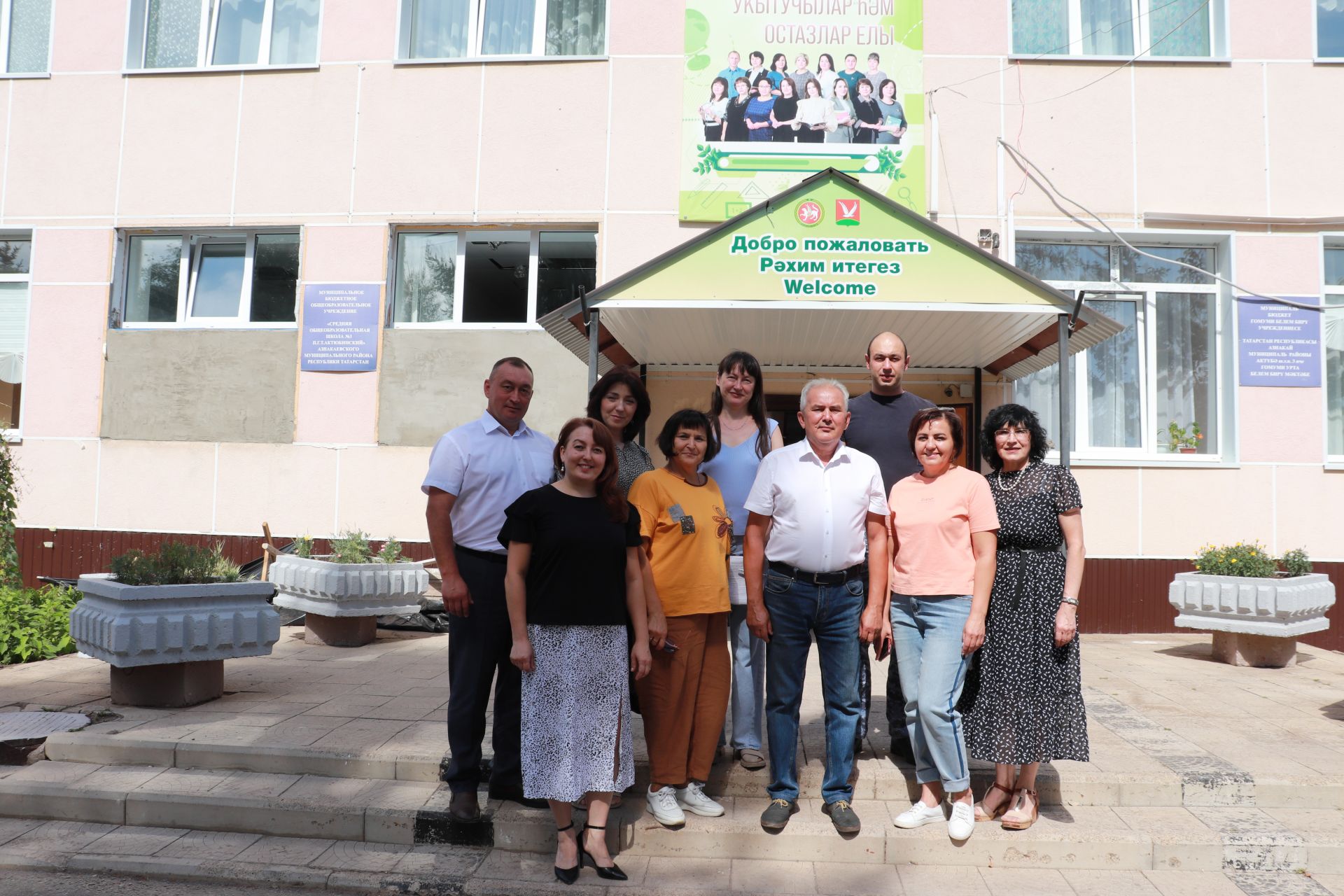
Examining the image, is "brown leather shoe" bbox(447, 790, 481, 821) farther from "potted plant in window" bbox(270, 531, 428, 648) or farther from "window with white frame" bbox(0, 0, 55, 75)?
"window with white frame" bbox(0, 0, 55, 75)

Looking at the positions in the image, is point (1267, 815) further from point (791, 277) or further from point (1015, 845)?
point (791, 277)

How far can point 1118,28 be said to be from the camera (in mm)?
8945

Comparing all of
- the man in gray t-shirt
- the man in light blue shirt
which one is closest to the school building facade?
the man in light blue shirt

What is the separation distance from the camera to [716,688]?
12.3 ft

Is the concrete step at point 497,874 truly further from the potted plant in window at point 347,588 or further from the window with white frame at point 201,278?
the window with white frame at point 201,278

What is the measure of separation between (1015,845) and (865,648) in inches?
39.0

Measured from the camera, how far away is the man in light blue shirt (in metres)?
8.74

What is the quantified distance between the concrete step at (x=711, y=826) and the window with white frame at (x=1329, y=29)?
795cm

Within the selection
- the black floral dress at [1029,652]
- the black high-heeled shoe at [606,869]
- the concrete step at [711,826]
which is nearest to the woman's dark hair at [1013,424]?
the black floral dress at [1029,652]

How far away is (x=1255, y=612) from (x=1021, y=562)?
14.5 ft

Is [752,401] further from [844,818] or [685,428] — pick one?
[844,818]

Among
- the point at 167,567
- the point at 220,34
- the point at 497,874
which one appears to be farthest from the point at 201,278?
the point at 497,874

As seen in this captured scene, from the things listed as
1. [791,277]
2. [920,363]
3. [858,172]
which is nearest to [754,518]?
[791,277]

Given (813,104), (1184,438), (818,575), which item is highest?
(813,104)
